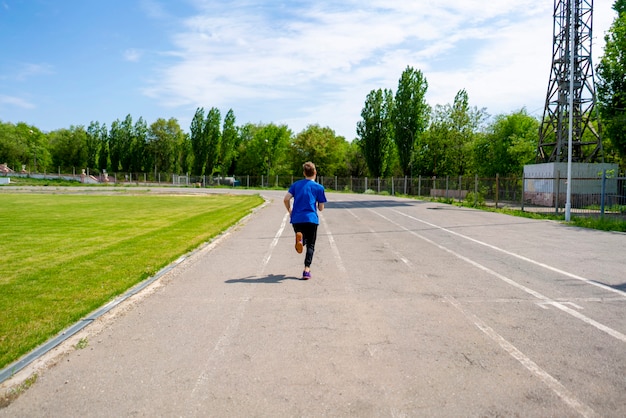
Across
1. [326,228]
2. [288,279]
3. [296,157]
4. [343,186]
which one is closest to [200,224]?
[326,228]

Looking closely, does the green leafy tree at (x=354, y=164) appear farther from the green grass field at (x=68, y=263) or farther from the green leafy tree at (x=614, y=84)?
the green grass field at (x=68, y=263)

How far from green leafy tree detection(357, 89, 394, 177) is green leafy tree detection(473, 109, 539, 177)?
12.8 meters

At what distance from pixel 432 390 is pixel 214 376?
176cm

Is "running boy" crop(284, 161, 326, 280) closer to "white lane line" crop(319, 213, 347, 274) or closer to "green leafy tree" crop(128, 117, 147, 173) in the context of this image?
"white lane line" crop(319, 213, 347, 274)

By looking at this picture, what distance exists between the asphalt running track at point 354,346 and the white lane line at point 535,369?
0.6 inches

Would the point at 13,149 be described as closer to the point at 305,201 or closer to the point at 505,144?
the point at 505,144

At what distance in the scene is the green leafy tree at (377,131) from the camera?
62938mm

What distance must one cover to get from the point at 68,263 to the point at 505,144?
51060 mm

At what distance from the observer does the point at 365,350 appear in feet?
13.9

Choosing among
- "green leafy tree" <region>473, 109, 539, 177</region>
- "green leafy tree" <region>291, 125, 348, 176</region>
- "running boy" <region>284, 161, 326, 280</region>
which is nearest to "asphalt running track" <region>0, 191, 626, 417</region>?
"running boy" <region>284, 161, 326, 280</region>

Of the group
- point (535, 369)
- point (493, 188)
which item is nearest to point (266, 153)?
point (493, 188)

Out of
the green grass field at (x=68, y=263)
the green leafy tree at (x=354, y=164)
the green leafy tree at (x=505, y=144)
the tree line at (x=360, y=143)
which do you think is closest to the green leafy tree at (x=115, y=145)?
the tree line at (x=360, y=143)

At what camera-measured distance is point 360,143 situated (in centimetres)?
6500

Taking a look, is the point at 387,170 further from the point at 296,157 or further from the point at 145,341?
the point at 145,341
